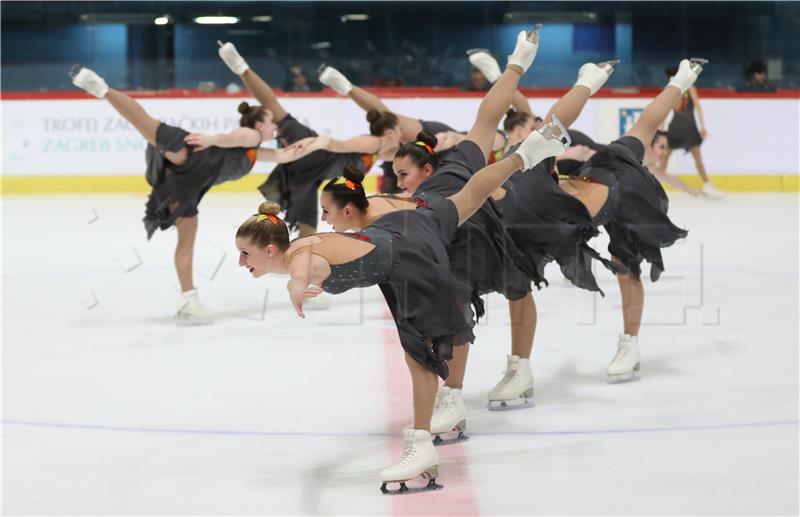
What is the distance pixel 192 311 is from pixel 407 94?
671 cm

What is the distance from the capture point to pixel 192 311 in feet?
21.8

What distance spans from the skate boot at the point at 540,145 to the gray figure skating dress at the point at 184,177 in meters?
3.09

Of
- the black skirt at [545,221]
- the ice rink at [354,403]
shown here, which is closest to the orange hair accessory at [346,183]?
the ice rink at [354,403]

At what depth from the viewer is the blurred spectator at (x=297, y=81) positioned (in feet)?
44.0

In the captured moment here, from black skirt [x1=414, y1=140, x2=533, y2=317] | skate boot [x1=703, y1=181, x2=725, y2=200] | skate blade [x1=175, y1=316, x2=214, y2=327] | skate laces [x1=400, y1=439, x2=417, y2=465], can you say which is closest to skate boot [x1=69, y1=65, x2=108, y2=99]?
skate blade [x1=175, y1=316, x2=214, y2=327]

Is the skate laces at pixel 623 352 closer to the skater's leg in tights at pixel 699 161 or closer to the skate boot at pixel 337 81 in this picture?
the skate boot at pixel 337 81

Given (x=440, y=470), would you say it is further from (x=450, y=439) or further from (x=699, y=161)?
(x=699, y=161)

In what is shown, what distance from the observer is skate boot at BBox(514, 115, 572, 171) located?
3.96m

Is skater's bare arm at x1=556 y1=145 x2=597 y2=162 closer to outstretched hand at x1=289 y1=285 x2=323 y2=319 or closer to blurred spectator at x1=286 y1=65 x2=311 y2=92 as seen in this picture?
outstretched hand at x1=289 y1=285 x2=323 y2=319

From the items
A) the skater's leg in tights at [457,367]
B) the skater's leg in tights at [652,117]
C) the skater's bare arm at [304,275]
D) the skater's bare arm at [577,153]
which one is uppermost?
the skater's leg in tights at [652,117]

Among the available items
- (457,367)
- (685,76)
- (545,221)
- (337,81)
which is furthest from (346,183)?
(337,81)

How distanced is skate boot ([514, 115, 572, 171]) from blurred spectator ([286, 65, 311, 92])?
9526 mm

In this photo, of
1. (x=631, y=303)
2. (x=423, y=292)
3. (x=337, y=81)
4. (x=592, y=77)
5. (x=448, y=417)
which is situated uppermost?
(x=337, y=81)

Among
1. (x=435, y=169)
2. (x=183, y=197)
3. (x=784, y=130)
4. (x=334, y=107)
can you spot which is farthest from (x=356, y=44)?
Answer: (x=435, y=169)
